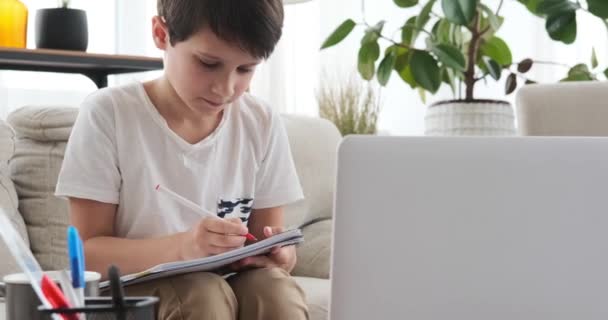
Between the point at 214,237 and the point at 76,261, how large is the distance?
24.1 inches

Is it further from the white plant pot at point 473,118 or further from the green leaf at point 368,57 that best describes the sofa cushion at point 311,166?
the green leaf at point 368,57

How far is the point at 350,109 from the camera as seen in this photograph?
10.9 ft

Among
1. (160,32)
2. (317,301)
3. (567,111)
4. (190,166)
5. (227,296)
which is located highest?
(160,32)

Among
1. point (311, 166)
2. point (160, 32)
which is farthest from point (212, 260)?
point (311, 166)

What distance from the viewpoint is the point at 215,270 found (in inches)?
53.6

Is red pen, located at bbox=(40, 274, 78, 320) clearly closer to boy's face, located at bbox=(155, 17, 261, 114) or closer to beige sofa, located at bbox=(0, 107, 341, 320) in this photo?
boy's face, located at bbox=(155, 17, 261, 114)

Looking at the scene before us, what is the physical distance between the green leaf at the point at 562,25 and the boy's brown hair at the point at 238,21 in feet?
5.61

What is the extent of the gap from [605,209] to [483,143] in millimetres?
109

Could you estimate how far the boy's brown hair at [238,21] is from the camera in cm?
134

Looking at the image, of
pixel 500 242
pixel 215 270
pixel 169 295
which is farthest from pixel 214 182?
pixel 500 242

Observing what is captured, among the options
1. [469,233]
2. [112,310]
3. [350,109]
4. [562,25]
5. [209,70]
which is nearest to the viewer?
[112,310]

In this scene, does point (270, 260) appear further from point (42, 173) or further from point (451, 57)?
point (451, 57)

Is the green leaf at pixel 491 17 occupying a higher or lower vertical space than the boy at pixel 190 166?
higher

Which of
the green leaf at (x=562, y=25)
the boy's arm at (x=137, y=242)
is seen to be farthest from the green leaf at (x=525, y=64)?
the boy's arm at (x=137, y=242)
